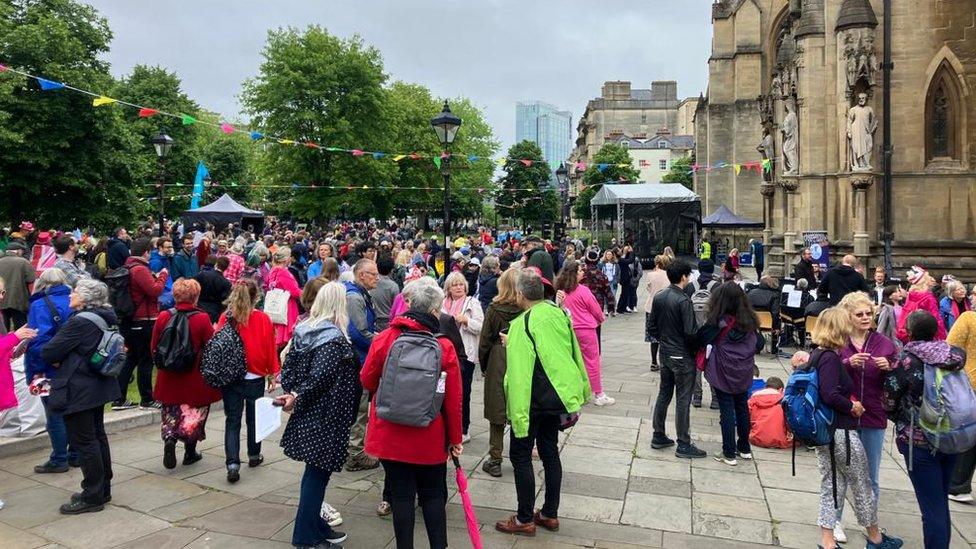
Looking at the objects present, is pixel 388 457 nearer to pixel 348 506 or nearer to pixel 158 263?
pixel 348 506

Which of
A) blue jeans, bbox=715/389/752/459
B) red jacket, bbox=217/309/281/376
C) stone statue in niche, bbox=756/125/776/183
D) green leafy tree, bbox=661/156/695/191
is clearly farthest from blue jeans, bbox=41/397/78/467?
green leafy tree, bbox=661/156/695/191

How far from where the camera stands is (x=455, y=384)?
4227mm

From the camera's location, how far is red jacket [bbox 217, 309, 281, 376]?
596cm

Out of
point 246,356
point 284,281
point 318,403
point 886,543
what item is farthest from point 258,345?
point 886,543

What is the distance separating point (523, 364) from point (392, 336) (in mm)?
1071

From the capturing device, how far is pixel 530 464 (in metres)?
4.92

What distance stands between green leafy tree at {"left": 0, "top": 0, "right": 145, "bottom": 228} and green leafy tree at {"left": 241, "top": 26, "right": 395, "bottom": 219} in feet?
55.1

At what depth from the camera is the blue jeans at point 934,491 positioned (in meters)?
Result: 4.27

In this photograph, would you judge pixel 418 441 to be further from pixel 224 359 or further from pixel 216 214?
pixel 216 214

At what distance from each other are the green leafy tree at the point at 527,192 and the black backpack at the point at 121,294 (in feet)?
224

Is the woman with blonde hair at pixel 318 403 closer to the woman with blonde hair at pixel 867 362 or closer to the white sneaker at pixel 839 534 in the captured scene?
the woman with blonde hair at pixel 867 362

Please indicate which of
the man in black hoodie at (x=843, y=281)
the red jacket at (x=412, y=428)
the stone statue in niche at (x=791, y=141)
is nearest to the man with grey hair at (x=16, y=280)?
the red jacket at (x=412, y=428)

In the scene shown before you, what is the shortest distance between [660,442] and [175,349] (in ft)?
15.5

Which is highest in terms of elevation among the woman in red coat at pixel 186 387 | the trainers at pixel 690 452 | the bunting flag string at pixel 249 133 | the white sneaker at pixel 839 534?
the bunting flag string at pixel 249 133
